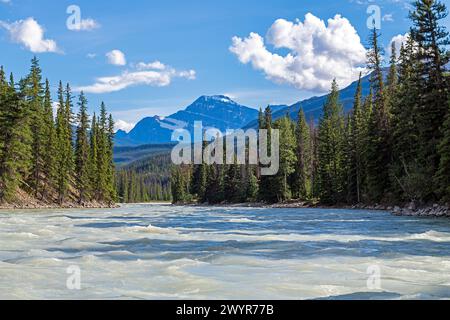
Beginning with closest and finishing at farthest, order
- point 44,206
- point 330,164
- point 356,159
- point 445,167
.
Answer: point 445,167, point 356,159, point 44,206, point 330,164

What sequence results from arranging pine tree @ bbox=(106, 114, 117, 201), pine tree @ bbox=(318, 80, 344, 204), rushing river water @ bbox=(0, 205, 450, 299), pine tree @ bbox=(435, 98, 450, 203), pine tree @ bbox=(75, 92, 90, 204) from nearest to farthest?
1. rushing river water @ bbox=(0, 205, 450, 299)
2. pine tree @ bbox=(435, 98, 450, 203)
3. pine tree @ bbox=(318, 80, 344, 204)
4. pine tree @ bbox=(75, 92, 90, 204)
5. pine tree @ bbox=(106, 114, 117, 201)

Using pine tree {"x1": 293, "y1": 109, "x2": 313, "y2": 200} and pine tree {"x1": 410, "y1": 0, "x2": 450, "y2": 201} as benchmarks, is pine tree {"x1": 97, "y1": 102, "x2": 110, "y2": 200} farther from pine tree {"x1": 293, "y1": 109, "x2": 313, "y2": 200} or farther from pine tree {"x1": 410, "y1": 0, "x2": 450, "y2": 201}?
pine tree {"x1": 410, "y1": 0, "x2": 450, "y2": 201}

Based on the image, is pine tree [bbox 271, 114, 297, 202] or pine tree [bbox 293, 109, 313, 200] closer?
pine tree [bbox 271, 114, 297, 202]

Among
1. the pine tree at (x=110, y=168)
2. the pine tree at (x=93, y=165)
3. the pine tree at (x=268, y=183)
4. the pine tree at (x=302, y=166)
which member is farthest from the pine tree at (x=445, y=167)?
the pine tree at (x=110, y=168)

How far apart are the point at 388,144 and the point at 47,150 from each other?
157 feet

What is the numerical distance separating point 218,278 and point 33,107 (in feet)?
201

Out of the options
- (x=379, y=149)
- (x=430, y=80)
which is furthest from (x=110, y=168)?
(x=430, y=80)

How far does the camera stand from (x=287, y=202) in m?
76.9

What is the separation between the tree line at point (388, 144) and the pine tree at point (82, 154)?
3040cm

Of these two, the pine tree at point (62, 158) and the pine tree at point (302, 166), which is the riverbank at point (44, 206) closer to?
the pine tree at point (62, 158)

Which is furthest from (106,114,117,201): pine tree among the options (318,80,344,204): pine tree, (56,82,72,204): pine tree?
(318,80,344,204): pine tree

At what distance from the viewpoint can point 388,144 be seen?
50.0 m

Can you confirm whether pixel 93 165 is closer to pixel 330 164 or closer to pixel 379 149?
pixel 330 164

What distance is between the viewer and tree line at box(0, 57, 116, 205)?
193ft
